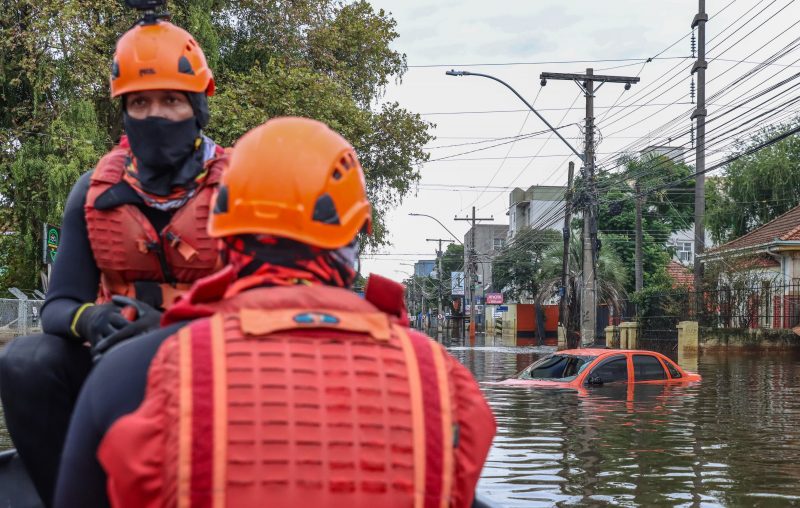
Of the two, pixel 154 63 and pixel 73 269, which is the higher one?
pixel 154 63

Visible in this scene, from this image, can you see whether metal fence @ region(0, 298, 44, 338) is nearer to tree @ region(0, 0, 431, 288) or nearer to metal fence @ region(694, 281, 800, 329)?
tree @ region(0, 0, 431, 288)

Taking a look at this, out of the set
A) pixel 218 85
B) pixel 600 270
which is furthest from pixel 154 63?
pixel 600 270

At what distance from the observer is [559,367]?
62.0 feet

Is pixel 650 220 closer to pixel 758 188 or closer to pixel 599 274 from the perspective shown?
pixel 599 274

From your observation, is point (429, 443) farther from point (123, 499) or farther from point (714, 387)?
point (714, 387)

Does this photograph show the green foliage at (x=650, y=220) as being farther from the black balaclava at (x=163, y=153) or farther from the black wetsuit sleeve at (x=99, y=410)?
the black wetsuit sleeve at (x=99, y=410)

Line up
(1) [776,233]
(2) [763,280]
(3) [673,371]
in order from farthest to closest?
(1) [776,233]
(2) [763,280]
(3) [673,371]

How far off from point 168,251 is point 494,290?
289 ft

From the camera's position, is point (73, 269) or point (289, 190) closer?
point (289, 190)

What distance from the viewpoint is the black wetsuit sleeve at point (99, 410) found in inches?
68.1

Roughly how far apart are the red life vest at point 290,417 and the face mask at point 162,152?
97 centimetres

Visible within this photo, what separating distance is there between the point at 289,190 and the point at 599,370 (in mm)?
16788

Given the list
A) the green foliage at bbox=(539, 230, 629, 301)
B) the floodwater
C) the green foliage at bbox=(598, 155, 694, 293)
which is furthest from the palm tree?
the floodwater

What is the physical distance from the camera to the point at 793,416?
13617mm
